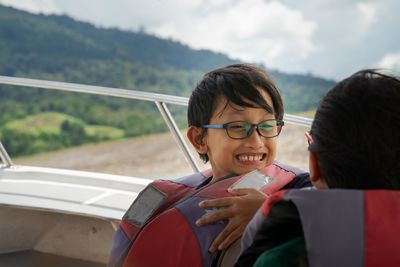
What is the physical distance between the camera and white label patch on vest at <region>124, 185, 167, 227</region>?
1413 mm

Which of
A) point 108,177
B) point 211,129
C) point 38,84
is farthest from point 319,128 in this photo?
point 38,84

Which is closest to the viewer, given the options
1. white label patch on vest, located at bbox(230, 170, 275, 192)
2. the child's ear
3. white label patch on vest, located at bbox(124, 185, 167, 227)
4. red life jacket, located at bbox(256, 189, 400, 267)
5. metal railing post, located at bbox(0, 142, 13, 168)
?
red life jacket, located at bbox(256, 189, 400, 267)

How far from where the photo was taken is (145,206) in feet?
4.73

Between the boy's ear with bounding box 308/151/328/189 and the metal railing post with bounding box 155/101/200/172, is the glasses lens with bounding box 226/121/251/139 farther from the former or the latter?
the metal railing post with bounding box 155/101/200/172

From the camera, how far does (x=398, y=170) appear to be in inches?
34.6

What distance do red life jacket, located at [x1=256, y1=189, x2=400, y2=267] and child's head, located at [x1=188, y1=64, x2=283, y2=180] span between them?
0.59 meters

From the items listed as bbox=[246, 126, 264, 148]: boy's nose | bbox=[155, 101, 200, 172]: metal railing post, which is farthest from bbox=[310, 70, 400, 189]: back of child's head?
bbox=[155, 101, 200, 172]: metal railing post

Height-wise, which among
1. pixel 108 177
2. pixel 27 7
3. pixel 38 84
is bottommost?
pixel 27 7

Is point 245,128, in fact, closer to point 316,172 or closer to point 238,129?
point 238,129

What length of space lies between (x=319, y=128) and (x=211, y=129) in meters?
0.60

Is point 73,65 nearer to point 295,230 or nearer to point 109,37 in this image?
point 109,37

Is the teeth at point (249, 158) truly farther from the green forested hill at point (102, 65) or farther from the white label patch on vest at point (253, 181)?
the green forested hill at point (102, 65)

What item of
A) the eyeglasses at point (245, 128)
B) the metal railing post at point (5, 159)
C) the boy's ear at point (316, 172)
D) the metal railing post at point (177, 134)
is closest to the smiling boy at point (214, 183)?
the eyeglasses at point (245, 128)

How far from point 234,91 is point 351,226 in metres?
0.65
